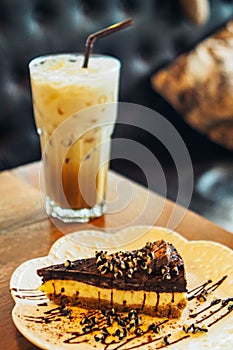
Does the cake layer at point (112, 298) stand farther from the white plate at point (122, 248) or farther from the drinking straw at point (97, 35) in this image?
the drinking straw at point (97, 35)

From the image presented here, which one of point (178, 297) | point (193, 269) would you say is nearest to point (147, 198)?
point (193, 269)


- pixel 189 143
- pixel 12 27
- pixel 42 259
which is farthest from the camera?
pixel 189 143

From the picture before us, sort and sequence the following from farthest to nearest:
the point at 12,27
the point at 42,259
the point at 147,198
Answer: the point at 12,27 < the point at 147,198 < the point at 42,259

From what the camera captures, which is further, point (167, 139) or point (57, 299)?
point (167, 139)

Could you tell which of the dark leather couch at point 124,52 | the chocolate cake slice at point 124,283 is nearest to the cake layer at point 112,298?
the chocolate cake slice at point 124,283

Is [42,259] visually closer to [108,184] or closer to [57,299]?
[57,299]

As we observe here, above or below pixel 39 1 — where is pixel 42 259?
below

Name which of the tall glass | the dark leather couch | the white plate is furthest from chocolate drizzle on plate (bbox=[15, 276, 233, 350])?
the dark leather couch
